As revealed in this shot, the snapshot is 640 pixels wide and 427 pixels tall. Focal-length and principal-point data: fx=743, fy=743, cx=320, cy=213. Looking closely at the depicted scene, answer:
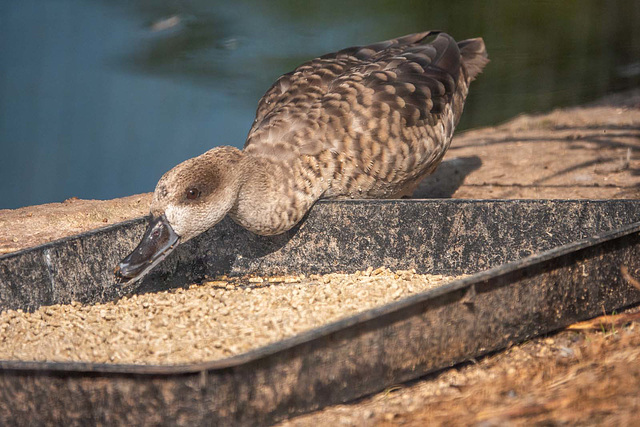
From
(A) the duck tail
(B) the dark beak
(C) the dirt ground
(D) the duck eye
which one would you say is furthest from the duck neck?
(A) the duck tail

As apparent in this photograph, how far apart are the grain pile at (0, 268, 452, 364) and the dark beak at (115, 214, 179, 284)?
196mm

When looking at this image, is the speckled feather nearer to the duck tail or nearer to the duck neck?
the duck neck

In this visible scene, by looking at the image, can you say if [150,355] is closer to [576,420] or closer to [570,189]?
[576,420]

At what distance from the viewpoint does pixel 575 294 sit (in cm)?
324

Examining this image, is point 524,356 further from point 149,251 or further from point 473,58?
point 473,58

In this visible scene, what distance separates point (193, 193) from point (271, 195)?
20.4 inches

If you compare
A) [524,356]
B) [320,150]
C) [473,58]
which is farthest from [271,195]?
[473,58]

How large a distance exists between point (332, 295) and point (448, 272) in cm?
80

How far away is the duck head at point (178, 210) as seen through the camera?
3516 mm

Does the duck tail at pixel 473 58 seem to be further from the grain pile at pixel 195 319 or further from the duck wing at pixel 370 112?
the grain pile at pixel 195 319

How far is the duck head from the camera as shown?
11.5ft

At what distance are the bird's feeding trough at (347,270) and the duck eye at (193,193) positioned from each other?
511mm

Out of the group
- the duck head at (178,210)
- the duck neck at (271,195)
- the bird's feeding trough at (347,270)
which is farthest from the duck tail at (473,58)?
the duck head at (178,210)

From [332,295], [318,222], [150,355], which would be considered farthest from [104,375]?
[318,222]
